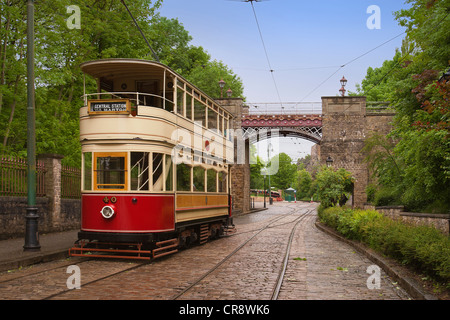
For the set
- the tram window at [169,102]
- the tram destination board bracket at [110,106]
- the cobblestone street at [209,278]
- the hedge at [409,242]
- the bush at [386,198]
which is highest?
the tram window at [169,102]

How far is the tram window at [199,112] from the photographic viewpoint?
571 inches

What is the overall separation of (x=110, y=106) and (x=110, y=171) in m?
1.54

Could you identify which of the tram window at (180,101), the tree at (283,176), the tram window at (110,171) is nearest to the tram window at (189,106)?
the tram window at (180,101)

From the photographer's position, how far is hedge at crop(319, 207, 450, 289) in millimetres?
7761

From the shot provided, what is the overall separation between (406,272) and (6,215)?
11.5 metres

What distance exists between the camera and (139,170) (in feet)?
37.3

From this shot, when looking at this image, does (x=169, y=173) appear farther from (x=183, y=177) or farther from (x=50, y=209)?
(x=50, y=209)

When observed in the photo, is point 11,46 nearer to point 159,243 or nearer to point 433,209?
point 159,243

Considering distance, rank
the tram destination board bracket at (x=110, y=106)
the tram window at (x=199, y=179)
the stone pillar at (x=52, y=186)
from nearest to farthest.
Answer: the tram destination board bracket at (x=110, y=106) < the tram window at (x=199, y=179) < the stone pillar at (x=52, y=186)

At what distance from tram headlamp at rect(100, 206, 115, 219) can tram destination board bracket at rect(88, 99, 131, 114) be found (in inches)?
87.9

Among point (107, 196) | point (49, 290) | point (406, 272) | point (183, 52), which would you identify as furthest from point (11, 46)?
point (183, 52)

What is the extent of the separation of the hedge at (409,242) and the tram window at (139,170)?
5791 millimetres

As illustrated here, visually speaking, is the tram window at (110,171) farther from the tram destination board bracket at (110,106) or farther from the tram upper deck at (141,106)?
the tram destination board bracket at (110,106)

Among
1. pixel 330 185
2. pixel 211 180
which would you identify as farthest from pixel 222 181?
pixel 330 185
